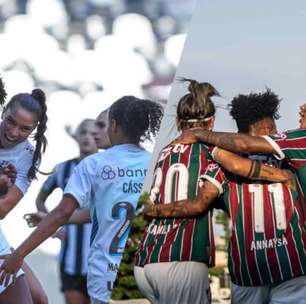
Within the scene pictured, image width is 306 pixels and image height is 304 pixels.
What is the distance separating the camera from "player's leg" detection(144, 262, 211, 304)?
2.76 metres

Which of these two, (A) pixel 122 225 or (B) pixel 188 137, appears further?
(B) pixel 188 137

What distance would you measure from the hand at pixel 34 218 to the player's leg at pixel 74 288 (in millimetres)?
138

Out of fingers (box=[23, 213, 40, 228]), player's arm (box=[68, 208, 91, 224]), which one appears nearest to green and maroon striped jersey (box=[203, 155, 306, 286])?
player's arm (box=[68, 208, 91, 224])

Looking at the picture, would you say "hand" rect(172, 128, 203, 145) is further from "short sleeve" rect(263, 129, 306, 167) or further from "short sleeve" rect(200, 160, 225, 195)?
"short sleeve" rect(263, 129, 306, 167)

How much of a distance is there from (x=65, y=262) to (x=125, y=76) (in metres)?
0.47

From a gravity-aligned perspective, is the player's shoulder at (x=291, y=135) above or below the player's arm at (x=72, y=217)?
above

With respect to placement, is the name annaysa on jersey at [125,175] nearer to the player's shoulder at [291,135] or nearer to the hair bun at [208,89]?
the player's shoulder at [291,135]

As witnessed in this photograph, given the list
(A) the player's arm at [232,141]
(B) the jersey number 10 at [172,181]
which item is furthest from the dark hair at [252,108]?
(B) the jersey number 10 at [172,181]

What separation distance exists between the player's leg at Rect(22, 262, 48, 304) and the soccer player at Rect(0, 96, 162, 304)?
1.5 inches

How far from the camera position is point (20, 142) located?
6.33 ft

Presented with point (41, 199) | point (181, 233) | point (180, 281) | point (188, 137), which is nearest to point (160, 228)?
point (181, 233)

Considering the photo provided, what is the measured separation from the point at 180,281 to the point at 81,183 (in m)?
0.93

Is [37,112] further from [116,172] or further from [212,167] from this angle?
[212,167]

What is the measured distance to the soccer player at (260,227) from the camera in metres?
2.69
